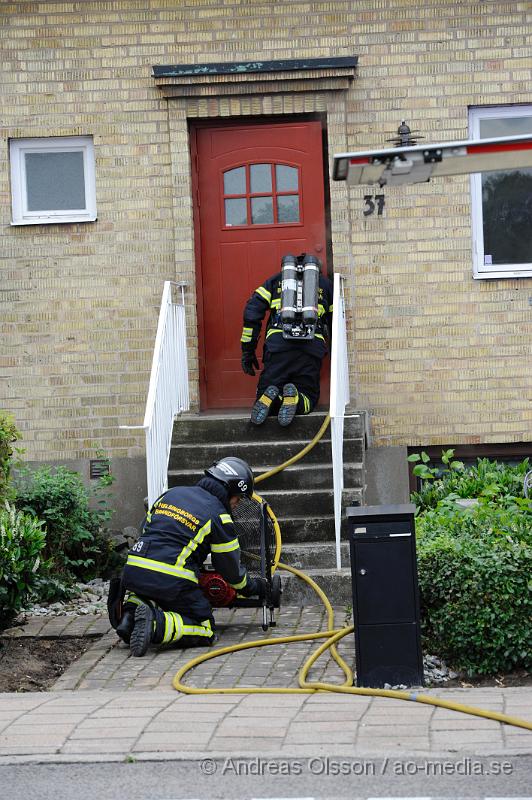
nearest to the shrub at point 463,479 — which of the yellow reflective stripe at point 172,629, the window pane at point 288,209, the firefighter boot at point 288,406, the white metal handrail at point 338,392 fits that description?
the white metal handrail at point 338,392

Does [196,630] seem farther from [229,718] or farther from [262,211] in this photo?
[262,211]

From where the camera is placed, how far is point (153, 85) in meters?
10.6

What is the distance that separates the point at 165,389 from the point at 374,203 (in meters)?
2.61

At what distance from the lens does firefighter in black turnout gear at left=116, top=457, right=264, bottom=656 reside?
7379mm

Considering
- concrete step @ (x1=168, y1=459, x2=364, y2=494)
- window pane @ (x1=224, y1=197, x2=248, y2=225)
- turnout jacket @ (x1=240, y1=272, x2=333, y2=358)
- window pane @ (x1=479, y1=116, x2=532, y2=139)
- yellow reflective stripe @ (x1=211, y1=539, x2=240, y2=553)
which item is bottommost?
yellow reflective stripe @ (x1=211, y1=539, x2=240, y2=553)

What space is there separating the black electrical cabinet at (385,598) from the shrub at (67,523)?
10.9 ft

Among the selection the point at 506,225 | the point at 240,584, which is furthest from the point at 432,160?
the point at 506,225

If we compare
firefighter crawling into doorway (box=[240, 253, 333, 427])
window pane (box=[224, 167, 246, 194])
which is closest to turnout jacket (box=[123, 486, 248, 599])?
firefighter crawling into doorway (box=[240, 253, 333, 427])

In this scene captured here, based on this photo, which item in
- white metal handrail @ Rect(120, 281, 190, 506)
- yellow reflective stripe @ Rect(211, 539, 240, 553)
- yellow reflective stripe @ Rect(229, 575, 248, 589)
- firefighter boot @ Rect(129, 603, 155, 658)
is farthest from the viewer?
white metal handrail @ Rect(120, 281, 190, 506)

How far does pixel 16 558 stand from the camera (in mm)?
7824

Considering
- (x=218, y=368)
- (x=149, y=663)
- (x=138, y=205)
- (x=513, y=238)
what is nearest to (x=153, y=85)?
(x=138, y=205)

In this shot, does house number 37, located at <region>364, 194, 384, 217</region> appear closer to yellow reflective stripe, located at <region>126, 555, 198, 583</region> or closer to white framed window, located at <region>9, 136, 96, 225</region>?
white framed window, located at <region>9, 136, 96, 225</region>

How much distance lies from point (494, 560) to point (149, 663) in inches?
86.4

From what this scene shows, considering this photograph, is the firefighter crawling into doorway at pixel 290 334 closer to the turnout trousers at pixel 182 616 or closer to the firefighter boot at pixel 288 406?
the firefighter boot at pixel 288 406
